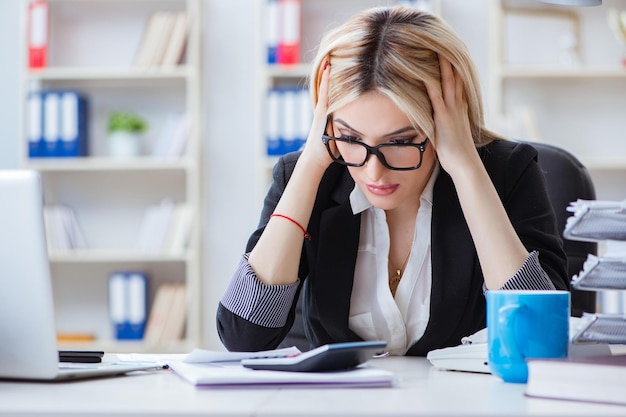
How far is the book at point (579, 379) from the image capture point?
0.88 meters

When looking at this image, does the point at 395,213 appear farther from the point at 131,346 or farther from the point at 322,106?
the point at 131,346

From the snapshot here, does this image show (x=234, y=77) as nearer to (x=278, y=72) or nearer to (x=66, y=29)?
(x=278, y=72)

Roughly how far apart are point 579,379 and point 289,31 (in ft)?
9.91

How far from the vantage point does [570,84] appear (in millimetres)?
3783

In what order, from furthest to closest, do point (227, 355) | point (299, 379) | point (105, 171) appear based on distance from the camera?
point (105, 171) < point (227, 355) < point (299, 379)

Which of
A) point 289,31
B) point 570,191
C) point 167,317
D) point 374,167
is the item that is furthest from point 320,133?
point 167,317

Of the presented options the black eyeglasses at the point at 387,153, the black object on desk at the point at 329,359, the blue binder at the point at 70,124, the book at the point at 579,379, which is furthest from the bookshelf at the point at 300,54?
the book at the point at 579,379

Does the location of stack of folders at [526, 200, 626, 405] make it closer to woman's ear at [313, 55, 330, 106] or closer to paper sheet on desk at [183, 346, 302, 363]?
paper sheet on desk at [183, 346, 302, 363]

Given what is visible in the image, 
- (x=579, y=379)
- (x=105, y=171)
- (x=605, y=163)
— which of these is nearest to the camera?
(x=579, y=379)

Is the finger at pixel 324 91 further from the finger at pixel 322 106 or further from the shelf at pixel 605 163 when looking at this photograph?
the shelf at pixel 605 163

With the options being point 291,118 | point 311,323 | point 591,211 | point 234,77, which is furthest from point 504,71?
point 591,211

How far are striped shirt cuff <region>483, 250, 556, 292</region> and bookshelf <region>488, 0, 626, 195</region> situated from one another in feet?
A: 7.71

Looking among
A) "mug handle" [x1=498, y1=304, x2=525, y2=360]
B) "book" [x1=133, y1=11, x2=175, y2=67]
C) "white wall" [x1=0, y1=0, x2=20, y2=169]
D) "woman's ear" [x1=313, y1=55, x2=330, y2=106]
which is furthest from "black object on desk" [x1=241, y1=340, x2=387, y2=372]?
"white wall" [x1=0, y1=0, x2=20, y2=169]

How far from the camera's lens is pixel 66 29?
158 inches
